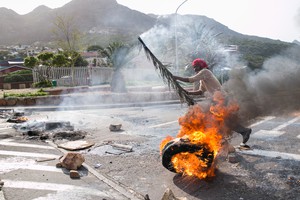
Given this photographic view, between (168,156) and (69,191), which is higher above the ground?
(168,156)

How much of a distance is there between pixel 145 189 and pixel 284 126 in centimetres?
616

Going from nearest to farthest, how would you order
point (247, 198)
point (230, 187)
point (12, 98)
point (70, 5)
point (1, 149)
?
point (247, 198) < point (230, 187) < point (1, 149) < point (12, 98) < point (70, 5)

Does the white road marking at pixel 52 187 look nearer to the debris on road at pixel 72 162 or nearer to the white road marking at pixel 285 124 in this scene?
the debris on road at pixel 72 162

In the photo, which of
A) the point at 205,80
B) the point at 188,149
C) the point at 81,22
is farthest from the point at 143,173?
the point at 81,22

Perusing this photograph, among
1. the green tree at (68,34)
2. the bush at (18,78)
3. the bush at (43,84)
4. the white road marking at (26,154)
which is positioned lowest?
the white road marking at (26,154)

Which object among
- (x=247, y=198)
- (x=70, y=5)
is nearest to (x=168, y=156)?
(x=247, y=198)

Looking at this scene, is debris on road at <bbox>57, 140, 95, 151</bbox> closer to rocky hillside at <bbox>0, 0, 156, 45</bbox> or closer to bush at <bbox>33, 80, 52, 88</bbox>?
bush at <bbox>33, 80, 52, 88</bbox>

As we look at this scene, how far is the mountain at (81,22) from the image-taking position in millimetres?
116688

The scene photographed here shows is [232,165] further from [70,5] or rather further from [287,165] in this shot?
[70,5]

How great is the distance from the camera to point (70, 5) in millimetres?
161250

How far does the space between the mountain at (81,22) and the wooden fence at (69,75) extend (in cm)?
7018

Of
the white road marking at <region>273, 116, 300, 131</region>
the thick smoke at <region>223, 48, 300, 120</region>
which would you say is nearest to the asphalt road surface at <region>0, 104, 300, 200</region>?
the white road marking at <region>273, 116, 300, 131</region>

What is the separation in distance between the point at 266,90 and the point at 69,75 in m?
20.6

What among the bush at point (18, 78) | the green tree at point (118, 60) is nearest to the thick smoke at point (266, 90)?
the green tree at point (118, 60)
